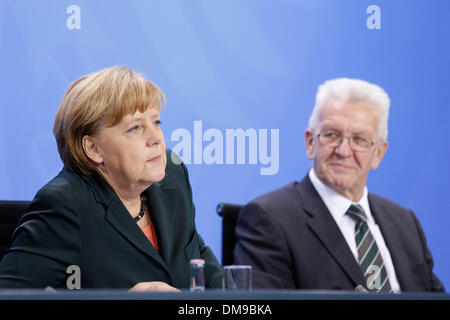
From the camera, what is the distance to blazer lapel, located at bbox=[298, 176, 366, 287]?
6.07 ft

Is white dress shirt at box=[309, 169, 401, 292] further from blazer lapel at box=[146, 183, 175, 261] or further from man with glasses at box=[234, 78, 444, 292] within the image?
blazer lapel at box=[146, 183, 175, 261]

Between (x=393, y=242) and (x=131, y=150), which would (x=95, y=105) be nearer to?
(x=131, y=150)

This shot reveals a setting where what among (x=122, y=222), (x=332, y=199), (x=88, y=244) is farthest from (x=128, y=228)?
(x=332, y=199)

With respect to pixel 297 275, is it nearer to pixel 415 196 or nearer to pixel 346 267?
pixel 346 267

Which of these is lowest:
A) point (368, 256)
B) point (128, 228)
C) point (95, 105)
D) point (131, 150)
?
point (368, 256)

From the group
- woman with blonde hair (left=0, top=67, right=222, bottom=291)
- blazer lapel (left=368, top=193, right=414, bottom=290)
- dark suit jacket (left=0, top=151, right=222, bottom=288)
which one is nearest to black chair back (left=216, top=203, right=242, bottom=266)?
woman with blonde hair (left=0, top=67, right=222, bottom=291)

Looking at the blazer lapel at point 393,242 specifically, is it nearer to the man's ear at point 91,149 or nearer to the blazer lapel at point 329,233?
the blazer lapel at point 329,233

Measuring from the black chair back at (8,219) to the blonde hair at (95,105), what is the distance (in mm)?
355

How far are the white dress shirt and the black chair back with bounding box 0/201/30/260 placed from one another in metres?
1.05

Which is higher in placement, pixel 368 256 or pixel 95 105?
pixel 95 105

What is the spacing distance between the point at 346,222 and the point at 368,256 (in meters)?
0.14

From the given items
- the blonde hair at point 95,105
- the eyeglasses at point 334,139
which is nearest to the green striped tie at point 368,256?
the eyeglasses at point 334,139

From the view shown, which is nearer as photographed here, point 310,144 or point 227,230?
point 310,144

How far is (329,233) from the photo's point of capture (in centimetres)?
191
